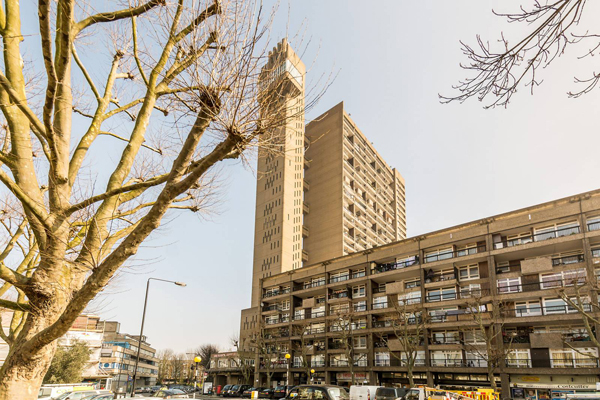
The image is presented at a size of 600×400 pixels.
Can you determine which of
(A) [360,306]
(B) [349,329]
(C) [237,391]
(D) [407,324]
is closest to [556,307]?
(D) [407,324]

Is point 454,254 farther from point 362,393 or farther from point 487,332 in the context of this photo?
point 362,393

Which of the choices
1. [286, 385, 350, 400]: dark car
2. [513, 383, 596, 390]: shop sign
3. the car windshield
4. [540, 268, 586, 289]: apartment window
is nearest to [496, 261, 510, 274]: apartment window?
[540, 268, 586, 289]: apartment window

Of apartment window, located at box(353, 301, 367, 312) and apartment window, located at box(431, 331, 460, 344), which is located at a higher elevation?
apartment window, located at box(353, 301, 367, 312)

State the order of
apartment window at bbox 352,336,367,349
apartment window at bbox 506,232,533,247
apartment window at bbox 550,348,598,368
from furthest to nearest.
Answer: apartment window at bbox 352,336,367,349, apartment window at bbox 506,232,533,247, apartment window at bbox 550,348,598,368

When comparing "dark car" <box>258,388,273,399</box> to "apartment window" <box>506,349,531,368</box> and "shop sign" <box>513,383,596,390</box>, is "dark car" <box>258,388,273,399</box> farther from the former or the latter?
"shop sign" <box>513,383,596,390</box>

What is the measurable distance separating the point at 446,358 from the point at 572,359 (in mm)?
10481

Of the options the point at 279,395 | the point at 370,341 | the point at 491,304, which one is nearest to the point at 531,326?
the point at 491,304

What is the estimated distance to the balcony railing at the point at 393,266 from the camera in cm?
4647

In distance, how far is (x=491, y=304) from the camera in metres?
38.4

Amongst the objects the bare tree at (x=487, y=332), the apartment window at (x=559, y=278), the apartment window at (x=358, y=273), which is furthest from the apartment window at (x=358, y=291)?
the apartment window at (x=559, y=278)

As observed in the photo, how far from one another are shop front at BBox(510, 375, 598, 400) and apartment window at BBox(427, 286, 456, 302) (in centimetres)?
862

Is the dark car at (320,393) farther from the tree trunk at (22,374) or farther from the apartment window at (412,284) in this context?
the apartment window at (412,284)

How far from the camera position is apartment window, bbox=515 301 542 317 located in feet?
119

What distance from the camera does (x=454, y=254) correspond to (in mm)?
43062
